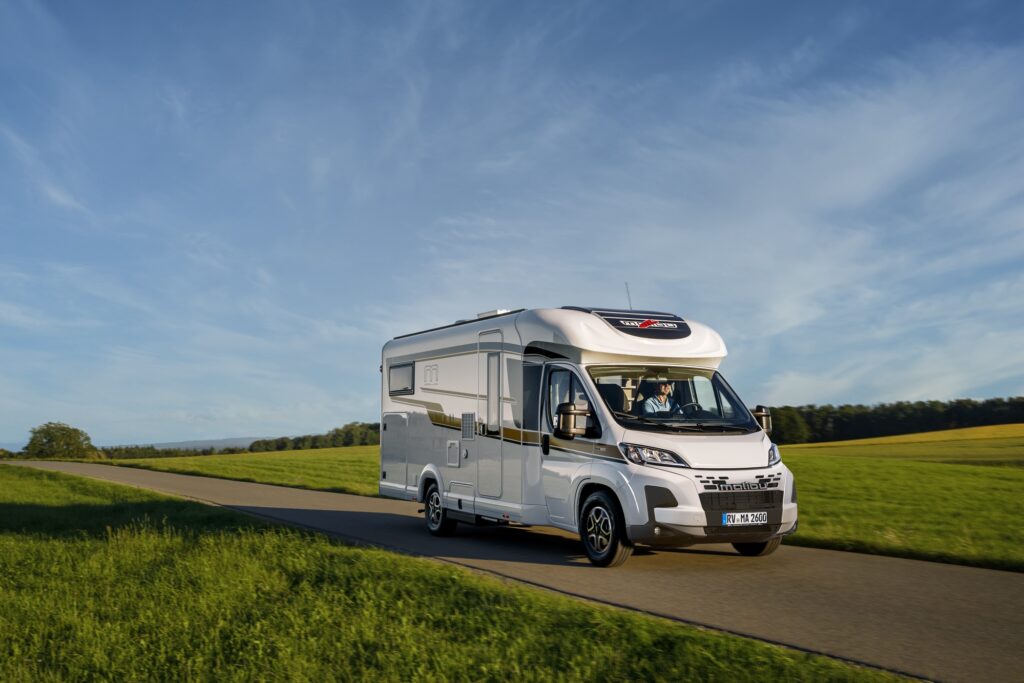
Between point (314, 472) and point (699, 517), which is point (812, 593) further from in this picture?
point (314, 472)

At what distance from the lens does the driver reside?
10812 millimetres

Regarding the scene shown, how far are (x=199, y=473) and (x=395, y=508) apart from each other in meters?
19.1

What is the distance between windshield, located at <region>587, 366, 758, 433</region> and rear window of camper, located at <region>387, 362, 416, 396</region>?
493 cm

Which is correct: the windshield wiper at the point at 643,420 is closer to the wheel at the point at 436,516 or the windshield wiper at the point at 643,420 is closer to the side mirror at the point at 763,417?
the side mirror at the point at 763,417

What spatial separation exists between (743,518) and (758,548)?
1249 millimetres

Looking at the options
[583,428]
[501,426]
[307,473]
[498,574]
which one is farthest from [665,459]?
[307,473]

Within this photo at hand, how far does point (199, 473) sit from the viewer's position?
35688 millimetres

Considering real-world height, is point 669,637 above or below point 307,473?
below

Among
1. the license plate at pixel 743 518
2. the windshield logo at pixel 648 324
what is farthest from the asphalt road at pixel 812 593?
the windshield logo at pixel 648 324

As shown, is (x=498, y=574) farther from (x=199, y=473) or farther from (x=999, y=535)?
(x=199, y=473)

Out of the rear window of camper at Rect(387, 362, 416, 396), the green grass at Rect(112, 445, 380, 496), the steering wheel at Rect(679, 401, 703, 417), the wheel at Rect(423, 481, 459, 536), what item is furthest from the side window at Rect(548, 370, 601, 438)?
the green grass at Rect(112, 445, 380, 496)

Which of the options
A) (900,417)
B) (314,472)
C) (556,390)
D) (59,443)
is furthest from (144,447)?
(556,390)

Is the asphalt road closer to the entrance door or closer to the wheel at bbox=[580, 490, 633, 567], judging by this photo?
the wheel at bbox=[580, 490, 633, 567]

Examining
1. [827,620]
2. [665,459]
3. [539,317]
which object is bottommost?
[827,620]
